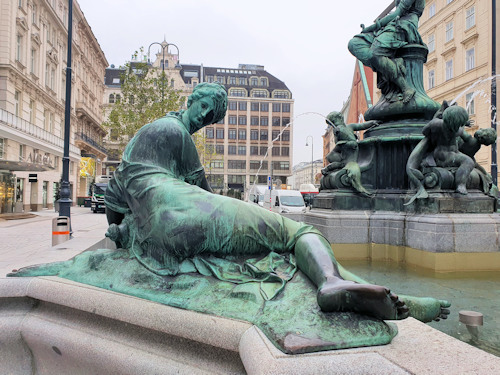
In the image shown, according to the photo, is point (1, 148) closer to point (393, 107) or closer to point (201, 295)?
point (393, 107)

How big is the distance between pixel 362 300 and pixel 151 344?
40.8 inches

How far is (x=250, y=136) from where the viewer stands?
8319cm

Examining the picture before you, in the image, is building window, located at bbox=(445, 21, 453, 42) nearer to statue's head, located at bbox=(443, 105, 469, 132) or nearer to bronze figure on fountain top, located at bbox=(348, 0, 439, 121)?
bronze figure on fountain top, located at bbox=(348, 0, 439, 121)

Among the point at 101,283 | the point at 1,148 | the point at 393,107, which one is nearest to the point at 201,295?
the point at 101,283

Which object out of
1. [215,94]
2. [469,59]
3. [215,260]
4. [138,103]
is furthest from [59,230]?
[469,59]

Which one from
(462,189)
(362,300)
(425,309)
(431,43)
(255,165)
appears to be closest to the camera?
(362,300)

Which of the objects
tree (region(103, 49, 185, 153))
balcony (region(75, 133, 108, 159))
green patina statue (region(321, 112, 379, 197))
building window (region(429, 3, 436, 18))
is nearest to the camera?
green patina statue (region(321, 112, 379, 197))

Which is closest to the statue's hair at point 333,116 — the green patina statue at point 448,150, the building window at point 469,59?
the green patina statue at point 448,150

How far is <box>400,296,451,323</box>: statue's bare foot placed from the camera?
199cm

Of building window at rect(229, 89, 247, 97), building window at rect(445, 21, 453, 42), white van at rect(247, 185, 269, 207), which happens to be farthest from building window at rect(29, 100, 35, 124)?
building window at rect(229, 89, 247, 97)

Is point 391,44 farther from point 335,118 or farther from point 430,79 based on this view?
point 430,79

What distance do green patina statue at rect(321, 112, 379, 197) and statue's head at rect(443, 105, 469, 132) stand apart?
1586 millimetres

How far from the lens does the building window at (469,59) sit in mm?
33750

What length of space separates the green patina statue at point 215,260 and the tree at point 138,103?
2023 centimetres
